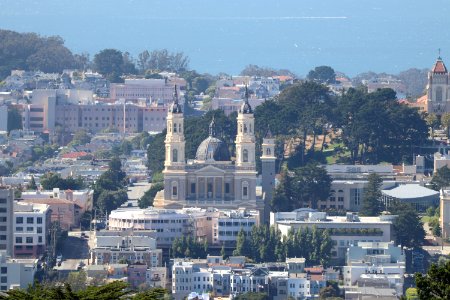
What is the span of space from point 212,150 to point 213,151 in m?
0.04

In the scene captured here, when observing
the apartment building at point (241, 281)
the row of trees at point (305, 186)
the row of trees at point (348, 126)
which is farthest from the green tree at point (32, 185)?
the apartment building at point (241, 281)

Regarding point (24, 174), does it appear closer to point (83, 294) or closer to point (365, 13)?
point (83, 294)

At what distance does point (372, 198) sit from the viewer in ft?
229

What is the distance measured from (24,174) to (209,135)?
9.74 meters

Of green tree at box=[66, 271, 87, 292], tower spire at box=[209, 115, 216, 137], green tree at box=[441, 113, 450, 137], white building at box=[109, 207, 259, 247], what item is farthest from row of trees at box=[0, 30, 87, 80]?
green tree at box=[66, 271, 87, 292]

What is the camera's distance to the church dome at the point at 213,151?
69.0 metres

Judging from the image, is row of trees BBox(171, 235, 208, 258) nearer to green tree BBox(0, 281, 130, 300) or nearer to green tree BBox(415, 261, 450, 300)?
green tree BBox(415, 261, 450, 300)

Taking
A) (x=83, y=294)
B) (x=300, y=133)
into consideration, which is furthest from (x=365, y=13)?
(x=83, y=294)

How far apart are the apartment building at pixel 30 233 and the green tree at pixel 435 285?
3097 centimetres

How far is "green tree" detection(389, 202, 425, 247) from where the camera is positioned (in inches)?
2564

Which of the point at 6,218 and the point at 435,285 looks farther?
the point at 6,218

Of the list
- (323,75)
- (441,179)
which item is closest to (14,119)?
(323,75)

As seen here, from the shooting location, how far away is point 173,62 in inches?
4783

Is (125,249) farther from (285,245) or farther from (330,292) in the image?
(330,292)
